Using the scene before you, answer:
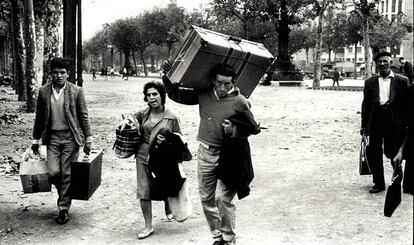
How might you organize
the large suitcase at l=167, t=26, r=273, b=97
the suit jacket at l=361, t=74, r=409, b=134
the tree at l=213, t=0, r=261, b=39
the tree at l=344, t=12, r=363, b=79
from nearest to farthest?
1. the large suitcase at l=167, t=26, r=273, b=97
2. the suit jacket at l=361, t=74, r=409, b=134
3. the tree at l=213, t=0, r=261, b=39
4. the tree at l=344, t=12, r=363, b=79

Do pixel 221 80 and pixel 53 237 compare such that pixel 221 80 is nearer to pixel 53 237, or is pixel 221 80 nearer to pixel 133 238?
pixel 133 238

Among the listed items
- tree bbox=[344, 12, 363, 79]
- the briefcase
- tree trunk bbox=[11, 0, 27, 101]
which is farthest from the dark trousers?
tree bbox=[344, 12, 363, 79]

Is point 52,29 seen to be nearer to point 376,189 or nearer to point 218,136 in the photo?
point 376,189

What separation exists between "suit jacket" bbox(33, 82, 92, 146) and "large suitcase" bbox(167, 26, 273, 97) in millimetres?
1404

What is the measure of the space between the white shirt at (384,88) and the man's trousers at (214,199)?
3.11 meters

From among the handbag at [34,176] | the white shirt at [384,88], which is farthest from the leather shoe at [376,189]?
the handbag at [34,176]

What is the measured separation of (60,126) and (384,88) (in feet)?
13.5

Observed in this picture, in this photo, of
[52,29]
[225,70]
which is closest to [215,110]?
[225,70]

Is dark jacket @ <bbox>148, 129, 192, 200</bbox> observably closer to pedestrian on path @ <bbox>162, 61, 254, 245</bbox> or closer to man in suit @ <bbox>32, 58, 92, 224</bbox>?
pedestrian on path @ <bbox>162, 61, 254, 245</bbox>

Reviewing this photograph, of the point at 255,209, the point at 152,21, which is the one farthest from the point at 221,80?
the point at 152,21

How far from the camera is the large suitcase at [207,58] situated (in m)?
4.64

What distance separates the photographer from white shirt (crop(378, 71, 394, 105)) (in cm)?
697

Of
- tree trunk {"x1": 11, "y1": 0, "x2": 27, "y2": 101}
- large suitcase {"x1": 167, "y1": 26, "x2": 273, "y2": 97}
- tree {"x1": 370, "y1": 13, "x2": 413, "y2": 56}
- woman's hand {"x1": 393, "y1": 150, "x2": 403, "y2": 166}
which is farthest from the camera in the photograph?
tree {"x1": 370, "y1": 13, "x2": 413, "y2": 56}

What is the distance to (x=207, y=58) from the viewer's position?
470cm
